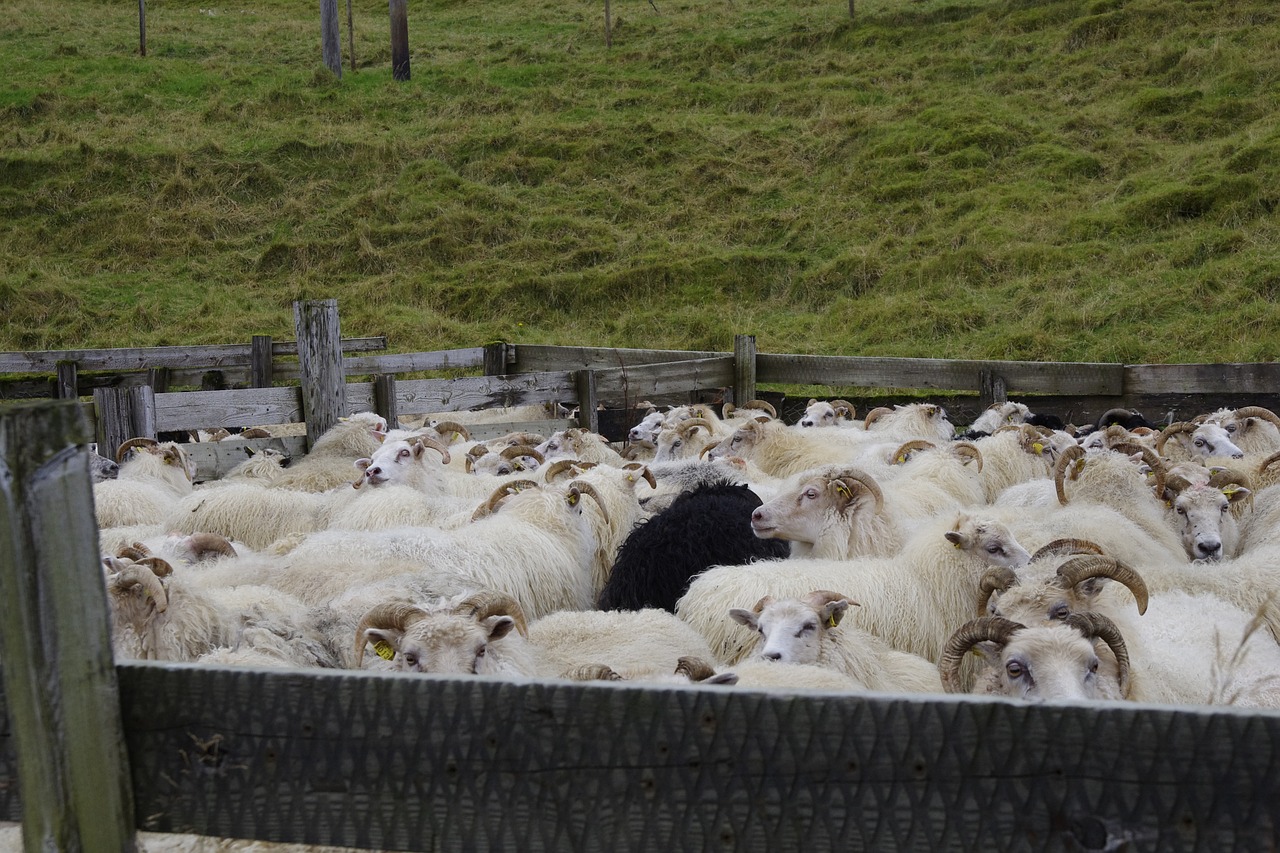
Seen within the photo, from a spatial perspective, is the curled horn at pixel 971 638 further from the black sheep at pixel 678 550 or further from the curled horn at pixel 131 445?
the curled horn at pixel 131 445

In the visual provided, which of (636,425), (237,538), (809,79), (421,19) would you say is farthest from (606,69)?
(237,538)

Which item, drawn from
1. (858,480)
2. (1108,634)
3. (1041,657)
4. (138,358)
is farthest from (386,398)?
(1108,634)

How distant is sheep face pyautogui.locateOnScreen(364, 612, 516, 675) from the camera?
4.21m

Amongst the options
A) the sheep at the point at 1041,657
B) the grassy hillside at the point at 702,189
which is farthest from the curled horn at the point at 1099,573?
the grassy hillside at the point at 702,189

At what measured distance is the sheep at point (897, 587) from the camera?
559 centimetres

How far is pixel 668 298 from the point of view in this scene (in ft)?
63.2

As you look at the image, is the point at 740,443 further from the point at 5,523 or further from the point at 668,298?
the point at 668,298

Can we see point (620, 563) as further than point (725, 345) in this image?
No

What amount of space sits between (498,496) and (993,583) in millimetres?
3301

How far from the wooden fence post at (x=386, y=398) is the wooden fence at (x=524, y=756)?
853 centimetres

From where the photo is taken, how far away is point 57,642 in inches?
65.5

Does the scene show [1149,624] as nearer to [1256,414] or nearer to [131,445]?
[1256,414]

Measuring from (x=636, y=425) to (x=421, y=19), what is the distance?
33098 mm

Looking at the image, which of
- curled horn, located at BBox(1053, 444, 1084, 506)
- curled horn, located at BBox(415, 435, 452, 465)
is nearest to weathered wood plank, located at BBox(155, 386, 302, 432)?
curled horn, located at BBox(415, 435, 452, 465)
